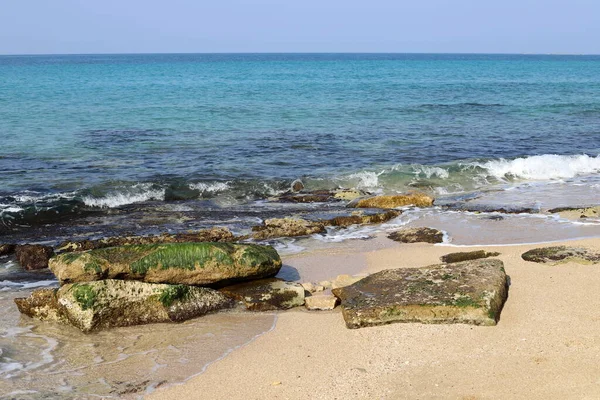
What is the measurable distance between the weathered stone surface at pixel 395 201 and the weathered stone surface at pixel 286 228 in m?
2.29

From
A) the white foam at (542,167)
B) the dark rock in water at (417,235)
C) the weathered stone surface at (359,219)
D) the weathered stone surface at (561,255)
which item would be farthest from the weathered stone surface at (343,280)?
the white foam at (542,167)

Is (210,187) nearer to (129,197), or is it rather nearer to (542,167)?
(129,197)

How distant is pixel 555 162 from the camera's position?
2020 centimetres

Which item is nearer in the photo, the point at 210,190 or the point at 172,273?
the point at 172,273

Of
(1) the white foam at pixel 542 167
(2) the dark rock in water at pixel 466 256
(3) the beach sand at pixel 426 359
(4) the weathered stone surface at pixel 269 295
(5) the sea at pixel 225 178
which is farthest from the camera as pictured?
(1) the white foam at pixel 542 167

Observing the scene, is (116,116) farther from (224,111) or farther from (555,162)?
(555,162)

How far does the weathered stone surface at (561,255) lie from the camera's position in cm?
985

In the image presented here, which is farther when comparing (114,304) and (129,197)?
(129,197)

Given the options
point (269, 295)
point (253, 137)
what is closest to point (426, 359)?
point (269, 295)

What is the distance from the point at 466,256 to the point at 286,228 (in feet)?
12.0

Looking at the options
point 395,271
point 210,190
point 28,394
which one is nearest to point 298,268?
point 395,271

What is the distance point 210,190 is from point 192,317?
8.78 metres

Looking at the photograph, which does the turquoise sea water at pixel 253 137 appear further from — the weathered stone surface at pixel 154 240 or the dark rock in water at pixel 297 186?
the weathered stone surface at pixel 154 240

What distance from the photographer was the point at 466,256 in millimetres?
10430
